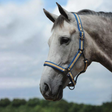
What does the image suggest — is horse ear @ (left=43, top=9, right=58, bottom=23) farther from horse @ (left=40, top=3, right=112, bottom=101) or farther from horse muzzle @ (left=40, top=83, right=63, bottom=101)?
horse muzzle @ (left=40, top=83, right=63, bottom=101)

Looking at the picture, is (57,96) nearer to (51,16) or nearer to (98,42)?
(98,42)

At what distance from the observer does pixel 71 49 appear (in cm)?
460

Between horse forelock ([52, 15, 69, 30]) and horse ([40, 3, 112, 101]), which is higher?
horse forelock ([52, 15, 69, 30])

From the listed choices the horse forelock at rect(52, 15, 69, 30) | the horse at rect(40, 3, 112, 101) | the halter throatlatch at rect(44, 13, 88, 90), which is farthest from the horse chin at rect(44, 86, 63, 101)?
the horse forelock at rect(52, 15, 69, 30)

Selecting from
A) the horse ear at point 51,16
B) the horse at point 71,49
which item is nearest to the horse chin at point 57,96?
the horse at point 71,49

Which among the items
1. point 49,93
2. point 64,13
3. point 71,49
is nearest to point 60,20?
point 64,13

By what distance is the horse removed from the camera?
4363mm

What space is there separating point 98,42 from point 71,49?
80 cm

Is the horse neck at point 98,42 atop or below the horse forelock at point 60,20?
below

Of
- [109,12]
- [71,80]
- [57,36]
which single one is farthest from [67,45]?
[109,12]

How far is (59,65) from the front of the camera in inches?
175

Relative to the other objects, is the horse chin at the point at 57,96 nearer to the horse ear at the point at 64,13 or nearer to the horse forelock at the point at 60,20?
the horse forelock at the point at 60,20

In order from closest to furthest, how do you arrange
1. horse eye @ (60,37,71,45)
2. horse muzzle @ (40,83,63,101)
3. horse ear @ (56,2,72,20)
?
horse muzzle @ (40,83,63,101)
horse eye @ (60,37,71,45)
horse ear @ (56,2,72,20)

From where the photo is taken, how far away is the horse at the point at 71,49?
436cm
